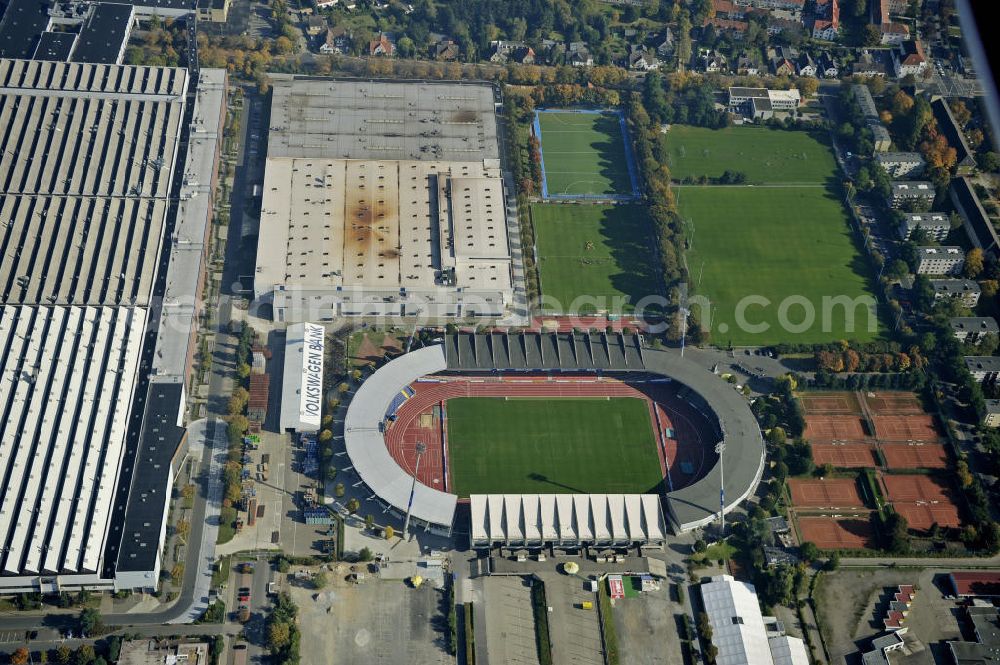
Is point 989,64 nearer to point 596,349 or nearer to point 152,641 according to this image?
point 152,641

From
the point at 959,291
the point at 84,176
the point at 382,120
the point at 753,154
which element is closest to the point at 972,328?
the point at 959,291

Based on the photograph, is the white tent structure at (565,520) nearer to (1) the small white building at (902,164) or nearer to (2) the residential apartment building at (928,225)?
(2) the residential apartment building at (928,225)

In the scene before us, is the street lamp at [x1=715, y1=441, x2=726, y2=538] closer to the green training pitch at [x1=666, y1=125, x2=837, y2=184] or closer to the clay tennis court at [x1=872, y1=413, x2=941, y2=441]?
the clay tennis court at [x1=872, y1=413, x2=941, y2=441]

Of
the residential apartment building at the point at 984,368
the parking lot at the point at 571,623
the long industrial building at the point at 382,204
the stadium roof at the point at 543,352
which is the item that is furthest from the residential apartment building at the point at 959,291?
the parking lot at the point at 571,623

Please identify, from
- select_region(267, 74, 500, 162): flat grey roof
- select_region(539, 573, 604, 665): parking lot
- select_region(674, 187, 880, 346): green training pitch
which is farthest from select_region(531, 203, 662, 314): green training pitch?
select_region(539, 573, 604, 665): parking lot

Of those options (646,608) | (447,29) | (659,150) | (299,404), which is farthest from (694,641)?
(447,29)
